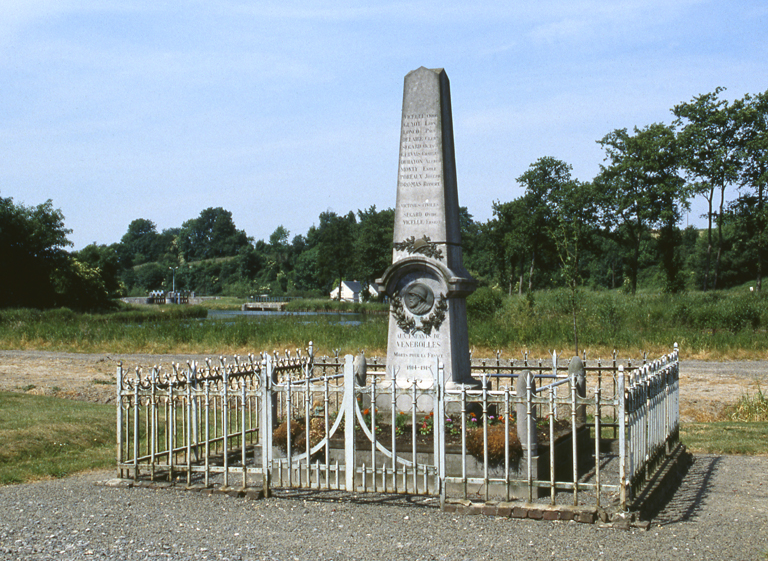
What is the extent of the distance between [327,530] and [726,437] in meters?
7.60

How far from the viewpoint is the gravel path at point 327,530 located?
6016 mm

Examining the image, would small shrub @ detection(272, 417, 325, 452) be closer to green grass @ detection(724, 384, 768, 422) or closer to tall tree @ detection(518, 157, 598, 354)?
green grass @ detection(724, 384, 768, 422)

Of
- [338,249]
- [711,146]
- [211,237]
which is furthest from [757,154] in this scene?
[211,237]

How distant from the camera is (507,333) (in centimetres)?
2464

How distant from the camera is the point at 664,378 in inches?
352

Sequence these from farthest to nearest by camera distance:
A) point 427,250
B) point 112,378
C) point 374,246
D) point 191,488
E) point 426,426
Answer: point 374,246, point 112,378, point 427,250, point 426,426, point 191,488

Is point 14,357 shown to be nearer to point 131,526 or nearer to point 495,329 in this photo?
point 495,329

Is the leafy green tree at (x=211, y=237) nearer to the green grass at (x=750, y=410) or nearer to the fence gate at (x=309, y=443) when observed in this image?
the green grass at (x=750, y=410)

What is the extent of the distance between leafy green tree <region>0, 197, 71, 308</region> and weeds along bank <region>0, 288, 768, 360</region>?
23.1m

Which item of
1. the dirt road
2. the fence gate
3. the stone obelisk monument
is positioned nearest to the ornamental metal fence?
the fence gate

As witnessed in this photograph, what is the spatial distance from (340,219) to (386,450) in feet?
327

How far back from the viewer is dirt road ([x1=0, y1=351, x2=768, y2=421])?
1575cm

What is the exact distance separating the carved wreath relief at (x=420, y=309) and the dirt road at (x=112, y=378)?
6.86 metres

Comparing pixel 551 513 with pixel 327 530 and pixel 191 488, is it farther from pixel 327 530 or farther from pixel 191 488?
pixel 191 488
